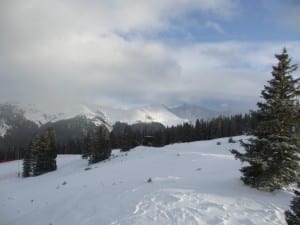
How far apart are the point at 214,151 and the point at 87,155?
36.1m

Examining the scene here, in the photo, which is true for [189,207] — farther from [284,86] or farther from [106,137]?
[106,137]

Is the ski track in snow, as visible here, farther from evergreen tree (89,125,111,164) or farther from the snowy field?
evergreen tree (89,125,111,164)

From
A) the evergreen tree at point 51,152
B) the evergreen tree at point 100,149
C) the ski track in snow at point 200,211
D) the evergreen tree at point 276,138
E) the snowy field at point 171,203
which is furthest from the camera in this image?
the evergreen tree at point 51,152

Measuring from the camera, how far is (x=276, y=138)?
18.8 metres

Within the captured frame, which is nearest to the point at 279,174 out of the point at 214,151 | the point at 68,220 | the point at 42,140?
the point at 68,220

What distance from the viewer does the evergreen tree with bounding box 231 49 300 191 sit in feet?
60.0

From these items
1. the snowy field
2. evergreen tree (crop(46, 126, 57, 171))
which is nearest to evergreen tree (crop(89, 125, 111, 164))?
evergreen tree (crop(46, 126, 57, 171))

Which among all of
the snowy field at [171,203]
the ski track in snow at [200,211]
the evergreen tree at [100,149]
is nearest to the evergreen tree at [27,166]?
the evergreen tree at [100,149]

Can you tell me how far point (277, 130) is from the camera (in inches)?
740

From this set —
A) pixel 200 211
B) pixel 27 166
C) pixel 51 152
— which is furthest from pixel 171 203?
pixel 27 166

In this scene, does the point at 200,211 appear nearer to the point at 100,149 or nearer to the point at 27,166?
the point at 100,149

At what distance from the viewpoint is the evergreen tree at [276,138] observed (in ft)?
60.0

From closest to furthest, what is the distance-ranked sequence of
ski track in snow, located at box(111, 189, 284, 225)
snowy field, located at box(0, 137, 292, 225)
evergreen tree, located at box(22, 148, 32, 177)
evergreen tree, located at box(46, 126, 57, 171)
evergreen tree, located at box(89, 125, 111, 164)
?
ski track in snow, located at box(111, 189, 284, 225)
snowy field, located at box(0, 137, 292, 225)
evergreen tree, located at box(89, 125, 111, 164)
evergreen tree, located at box(22, 148, 32, 177)
evergreen tree, located at box(46, 126, 57, 171)

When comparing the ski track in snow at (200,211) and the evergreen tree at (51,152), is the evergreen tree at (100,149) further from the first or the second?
the ski track in snow at (200,211)
